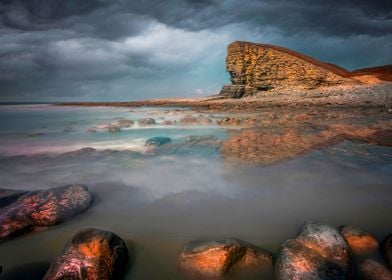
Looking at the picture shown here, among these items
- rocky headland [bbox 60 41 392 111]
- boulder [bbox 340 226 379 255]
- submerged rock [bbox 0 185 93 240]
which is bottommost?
boulder [bbox 340 226 379 255]

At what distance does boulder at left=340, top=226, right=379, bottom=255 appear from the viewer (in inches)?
121

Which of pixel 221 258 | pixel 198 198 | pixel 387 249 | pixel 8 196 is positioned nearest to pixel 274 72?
pixel 198 198

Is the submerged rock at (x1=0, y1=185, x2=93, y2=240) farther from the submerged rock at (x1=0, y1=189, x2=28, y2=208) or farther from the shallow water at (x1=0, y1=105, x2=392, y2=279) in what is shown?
the submerged rock at (x1=0, y1=189, x2=28, y2=208)

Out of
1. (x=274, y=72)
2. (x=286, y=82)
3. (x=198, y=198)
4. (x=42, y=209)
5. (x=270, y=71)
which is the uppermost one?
(x=270, y=71)

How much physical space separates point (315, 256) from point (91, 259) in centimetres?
240

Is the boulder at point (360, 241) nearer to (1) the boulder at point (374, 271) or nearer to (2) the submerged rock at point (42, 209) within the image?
(1) the boulder at point (374, 271)

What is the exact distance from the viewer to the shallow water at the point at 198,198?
3.43 meters

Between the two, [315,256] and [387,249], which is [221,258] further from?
[387,249]

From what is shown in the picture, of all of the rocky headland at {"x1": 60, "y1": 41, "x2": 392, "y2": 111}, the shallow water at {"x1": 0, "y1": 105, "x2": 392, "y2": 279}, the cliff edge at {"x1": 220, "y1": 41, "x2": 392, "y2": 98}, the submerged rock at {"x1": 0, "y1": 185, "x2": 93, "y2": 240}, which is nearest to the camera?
the shallow water at {"x1": 0, "y1": 105, "x2": 392, "y2": 279}

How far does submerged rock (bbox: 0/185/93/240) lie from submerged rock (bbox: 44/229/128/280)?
1.21m

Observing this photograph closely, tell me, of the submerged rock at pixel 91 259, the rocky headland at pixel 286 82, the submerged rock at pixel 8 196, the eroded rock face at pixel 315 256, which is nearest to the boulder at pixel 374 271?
the eroded rock face at pixel 315 256

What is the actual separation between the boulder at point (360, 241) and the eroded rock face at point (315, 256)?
8.4 inches

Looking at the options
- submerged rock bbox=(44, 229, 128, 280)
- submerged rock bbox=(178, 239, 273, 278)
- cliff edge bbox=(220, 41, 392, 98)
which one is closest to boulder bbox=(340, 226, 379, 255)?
submerged rock bbox=(178, 239, 273, 278)

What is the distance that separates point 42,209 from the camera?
3975mm
